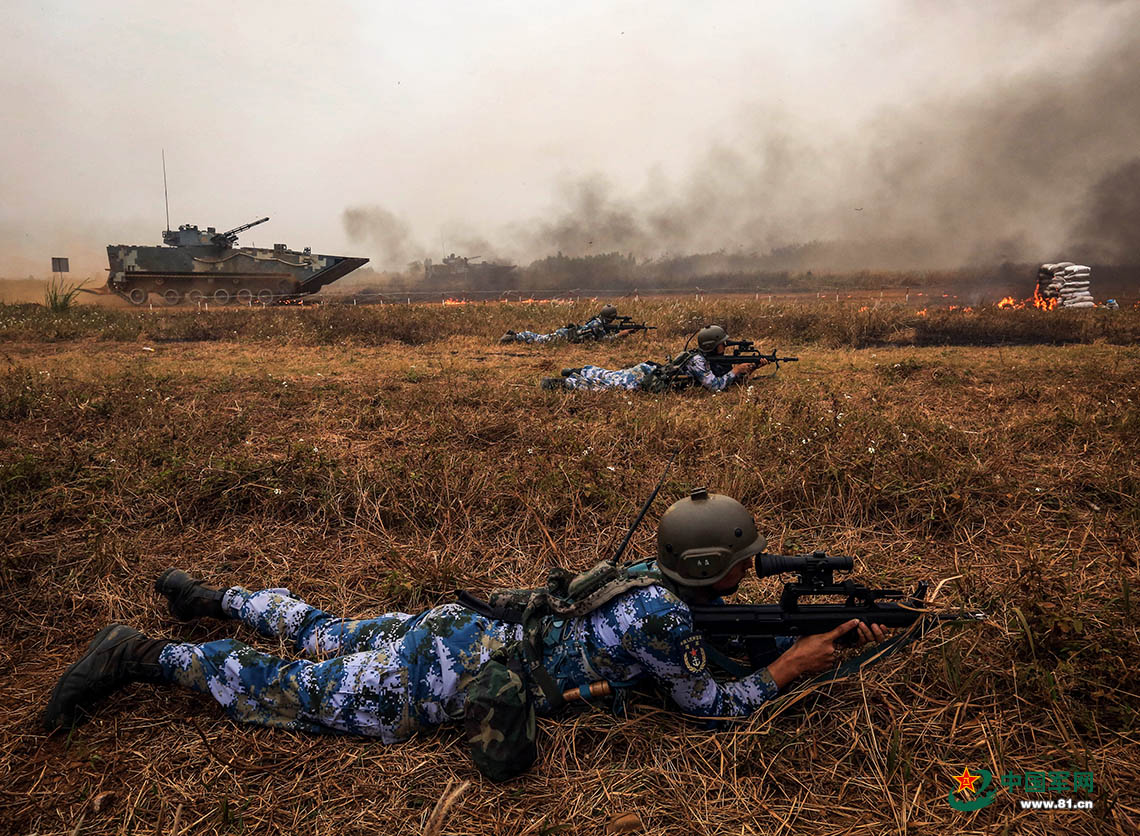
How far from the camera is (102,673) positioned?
8.58ft

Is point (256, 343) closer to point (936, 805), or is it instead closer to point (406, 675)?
point (406, 675)

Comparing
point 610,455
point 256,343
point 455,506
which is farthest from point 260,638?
point 256,343

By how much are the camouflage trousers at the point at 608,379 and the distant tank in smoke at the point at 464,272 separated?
35.4m

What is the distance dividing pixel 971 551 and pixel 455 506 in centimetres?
298

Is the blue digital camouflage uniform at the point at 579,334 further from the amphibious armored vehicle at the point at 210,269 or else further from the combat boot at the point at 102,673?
the amphibious armored vehicle at the point at 210,269

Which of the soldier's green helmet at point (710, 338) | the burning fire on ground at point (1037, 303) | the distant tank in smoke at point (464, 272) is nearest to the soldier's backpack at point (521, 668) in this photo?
the soldier's green helmet at point (710, 338)

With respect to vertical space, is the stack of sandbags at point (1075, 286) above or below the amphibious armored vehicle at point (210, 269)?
below

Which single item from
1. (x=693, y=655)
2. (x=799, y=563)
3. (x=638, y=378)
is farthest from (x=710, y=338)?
(x=693, y=655)

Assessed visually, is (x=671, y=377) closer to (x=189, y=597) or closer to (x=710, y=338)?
(x=710, y=338)

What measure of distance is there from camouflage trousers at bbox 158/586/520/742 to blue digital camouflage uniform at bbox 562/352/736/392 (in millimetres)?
5283

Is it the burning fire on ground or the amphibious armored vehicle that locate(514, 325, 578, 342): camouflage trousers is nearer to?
the burning fire on ground

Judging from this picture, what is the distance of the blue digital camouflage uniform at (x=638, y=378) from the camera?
7.80 metres

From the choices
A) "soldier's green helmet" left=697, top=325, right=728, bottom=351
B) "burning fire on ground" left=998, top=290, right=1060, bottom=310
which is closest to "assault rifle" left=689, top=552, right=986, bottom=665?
"soldier's green helmet" left=697, top=325, right=728, bottom=351

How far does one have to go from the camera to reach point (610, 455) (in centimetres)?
488
